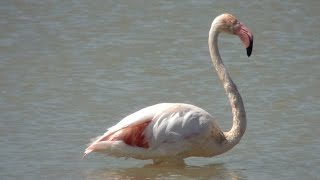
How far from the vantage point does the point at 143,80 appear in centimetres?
1020

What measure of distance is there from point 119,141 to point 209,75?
3026mm

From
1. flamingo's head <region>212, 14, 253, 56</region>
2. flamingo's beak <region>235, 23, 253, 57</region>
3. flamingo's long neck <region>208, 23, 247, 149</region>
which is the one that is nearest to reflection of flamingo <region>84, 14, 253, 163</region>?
flamingo's long neck <region>208, 23, 247, 149</region>

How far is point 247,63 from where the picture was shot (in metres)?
10.8

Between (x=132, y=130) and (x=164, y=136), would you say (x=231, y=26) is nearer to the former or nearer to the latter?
(x=164, y=136)

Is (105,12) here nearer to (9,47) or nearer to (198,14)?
(198,14)

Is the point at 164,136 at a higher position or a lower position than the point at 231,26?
lower

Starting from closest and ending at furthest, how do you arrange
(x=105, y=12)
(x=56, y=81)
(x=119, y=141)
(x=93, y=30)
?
(x=119, y=141) < (x=56, y=81) < (x=93, y=30) < (x=105, y=12)

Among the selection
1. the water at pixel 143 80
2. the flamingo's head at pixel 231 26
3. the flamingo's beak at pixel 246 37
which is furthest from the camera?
the flamingo's head at pixel 231 26

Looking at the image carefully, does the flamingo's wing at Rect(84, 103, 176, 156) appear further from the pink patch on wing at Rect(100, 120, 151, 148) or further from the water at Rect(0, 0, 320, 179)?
the water at Rect(0, 0, 320, 179)

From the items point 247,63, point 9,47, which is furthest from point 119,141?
point 9,47

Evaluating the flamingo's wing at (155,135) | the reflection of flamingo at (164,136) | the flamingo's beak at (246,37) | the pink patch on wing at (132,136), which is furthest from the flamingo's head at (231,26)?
the pink patch on wing at (132,136)

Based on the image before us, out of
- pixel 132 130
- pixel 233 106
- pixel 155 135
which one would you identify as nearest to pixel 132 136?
pixel 132 130

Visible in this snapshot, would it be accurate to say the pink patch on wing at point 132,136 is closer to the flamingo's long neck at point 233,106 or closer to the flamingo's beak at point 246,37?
the flamingo's long neck at point 233,106

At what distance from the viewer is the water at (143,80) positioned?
7828 millimetres
